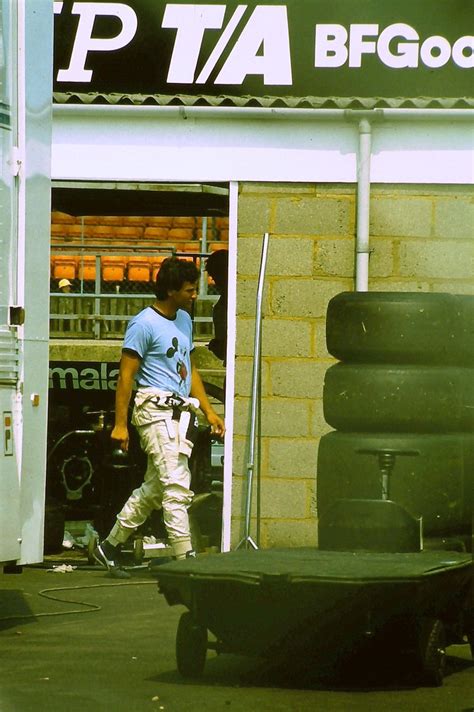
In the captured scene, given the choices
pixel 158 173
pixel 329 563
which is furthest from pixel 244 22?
pixel 329 563

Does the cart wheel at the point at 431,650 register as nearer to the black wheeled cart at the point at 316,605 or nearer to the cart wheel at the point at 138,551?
the black wheeled cart at the point at 316,605

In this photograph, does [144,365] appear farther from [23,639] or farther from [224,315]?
[23,639]

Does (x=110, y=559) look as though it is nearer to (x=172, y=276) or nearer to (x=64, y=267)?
(x=172, y=276)

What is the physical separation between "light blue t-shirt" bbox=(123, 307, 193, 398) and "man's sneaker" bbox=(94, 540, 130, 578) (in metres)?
1.06

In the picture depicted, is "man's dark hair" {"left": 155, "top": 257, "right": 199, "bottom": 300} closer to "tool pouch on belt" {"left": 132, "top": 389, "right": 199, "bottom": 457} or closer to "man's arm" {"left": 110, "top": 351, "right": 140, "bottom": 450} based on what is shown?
"man's arm" {"left": 110, "top": 351, "right": 140, "bottom": 450}

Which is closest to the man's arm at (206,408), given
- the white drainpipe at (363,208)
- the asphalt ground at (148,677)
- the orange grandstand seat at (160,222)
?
the white drainpipe at (363,208)

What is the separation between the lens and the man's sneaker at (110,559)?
998 cm

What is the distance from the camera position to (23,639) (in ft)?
24.7

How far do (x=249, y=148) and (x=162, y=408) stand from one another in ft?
7.19

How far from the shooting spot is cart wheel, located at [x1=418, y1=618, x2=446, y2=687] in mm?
6230

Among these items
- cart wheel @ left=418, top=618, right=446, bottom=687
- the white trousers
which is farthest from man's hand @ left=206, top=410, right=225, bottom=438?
cart wheel @ left=418, top=618, right=446, bottom=687

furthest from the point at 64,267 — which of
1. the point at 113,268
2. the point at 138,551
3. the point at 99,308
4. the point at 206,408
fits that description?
the point at 206,408

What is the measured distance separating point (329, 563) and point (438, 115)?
522cm

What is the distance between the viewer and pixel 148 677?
6484mm
